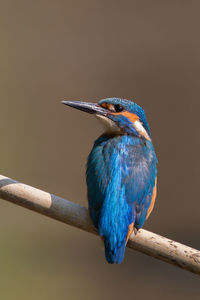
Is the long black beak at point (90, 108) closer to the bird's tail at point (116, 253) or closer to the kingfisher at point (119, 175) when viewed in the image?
the kingfisher at point (119, 175)

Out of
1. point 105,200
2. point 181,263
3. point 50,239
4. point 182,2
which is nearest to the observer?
point 181,263

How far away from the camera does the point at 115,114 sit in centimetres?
210

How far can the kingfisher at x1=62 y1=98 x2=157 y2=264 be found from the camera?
1739 mm

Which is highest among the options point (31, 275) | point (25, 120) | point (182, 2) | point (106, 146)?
point (182, 2)

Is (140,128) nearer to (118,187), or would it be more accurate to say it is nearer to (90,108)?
(90,108)

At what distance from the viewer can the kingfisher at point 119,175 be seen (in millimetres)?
1739

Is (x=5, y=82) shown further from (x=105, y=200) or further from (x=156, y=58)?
(x=105, y=200)

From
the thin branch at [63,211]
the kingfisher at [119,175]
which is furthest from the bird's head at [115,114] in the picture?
the thin branch at [63,211]

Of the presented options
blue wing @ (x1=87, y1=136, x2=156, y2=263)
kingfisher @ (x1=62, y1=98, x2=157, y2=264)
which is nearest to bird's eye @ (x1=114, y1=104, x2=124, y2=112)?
kingfisher @ (x1=62, y1=98, x2=157, y2=264)

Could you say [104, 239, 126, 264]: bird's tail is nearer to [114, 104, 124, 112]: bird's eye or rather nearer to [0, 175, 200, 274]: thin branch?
[0, 175, 200, 274]: thin branch

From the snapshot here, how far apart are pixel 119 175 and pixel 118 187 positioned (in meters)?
0.06

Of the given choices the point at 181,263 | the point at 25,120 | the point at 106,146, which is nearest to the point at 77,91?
the point at 25,120

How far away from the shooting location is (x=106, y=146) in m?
2.03

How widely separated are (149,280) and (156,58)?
1699 mm
